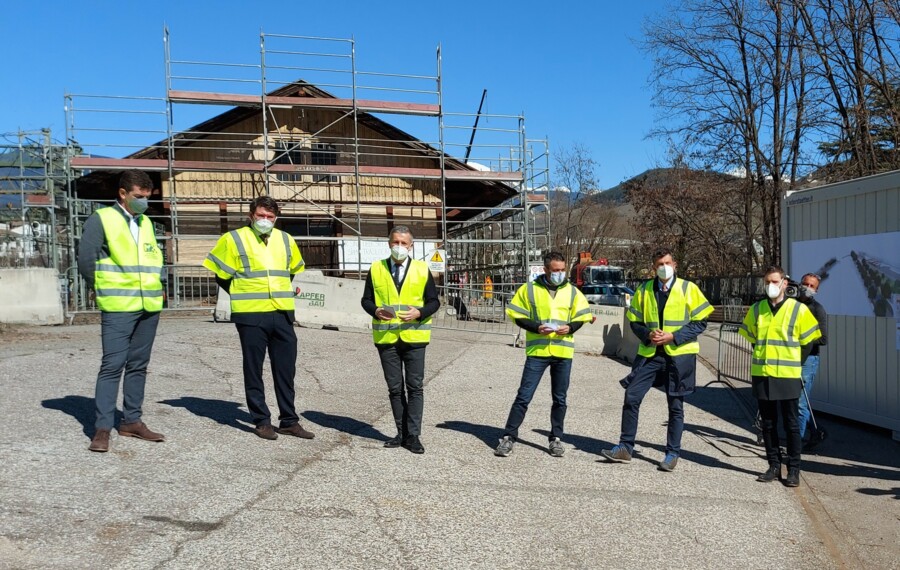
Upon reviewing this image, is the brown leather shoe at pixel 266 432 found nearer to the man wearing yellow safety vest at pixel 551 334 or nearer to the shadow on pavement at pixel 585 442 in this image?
the man wearing yellow safety vest at pixel 551 334

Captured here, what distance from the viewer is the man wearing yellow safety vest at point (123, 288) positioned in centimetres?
575

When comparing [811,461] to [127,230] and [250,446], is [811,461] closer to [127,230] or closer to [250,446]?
[250,446]

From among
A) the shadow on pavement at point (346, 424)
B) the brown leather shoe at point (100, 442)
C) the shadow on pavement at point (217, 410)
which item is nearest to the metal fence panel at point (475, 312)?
the shadow on pavement at point (346, 424)

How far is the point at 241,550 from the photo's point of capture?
166 inches

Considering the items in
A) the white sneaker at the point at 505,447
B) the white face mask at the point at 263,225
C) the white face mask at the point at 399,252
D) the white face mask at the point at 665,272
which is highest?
the white face mask at the point at 263,225

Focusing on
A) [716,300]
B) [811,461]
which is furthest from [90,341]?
[716,300]

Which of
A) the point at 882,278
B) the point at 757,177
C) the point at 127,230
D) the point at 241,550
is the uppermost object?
the point at 757,177

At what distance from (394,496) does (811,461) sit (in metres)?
4.67

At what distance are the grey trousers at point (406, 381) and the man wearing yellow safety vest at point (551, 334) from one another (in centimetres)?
87

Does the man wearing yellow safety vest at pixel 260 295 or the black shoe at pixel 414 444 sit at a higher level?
the man wearing yellow safety vest at pixel 260 295

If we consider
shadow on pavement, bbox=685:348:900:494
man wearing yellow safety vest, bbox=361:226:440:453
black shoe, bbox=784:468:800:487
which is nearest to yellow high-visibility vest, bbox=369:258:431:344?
man wearing yellow safety vest, bbox=361:226:440:453

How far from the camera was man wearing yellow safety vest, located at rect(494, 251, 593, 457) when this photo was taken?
7180 millimetres

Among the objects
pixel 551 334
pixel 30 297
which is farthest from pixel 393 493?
pixel 30 297

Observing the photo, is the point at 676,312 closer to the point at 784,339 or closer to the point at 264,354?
the point at 784,339
